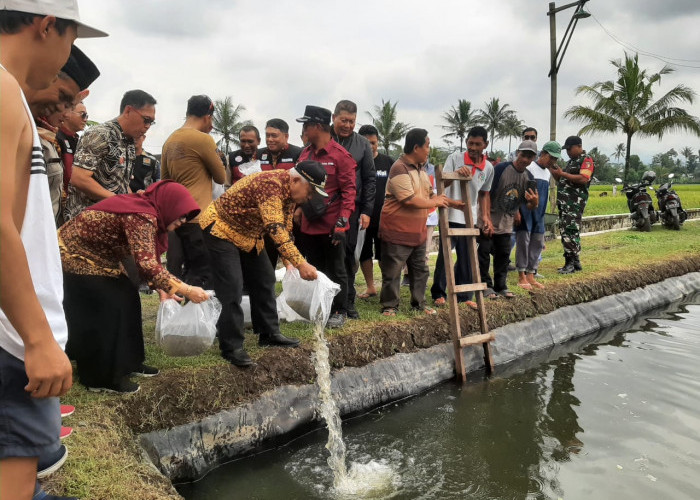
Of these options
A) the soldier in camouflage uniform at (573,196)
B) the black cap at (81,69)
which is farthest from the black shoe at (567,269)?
the black cap at (81,69)

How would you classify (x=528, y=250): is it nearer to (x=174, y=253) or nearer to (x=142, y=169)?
(x=174, y=253)

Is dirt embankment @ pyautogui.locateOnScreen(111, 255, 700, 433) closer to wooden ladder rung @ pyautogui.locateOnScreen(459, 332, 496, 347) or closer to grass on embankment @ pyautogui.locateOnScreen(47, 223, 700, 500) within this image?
grass on embankment @ pyautogui.locateOnScreen(47, 223, 700, 500)

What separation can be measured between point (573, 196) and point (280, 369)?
569cm

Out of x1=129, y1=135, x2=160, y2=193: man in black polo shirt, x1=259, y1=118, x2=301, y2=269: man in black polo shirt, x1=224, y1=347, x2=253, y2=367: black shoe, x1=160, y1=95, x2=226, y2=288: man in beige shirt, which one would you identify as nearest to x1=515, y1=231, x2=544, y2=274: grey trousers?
x1=259, y1=118, x2=301, y2=269: man in black polo shirt

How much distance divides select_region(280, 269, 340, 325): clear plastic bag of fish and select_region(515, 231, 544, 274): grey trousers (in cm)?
343

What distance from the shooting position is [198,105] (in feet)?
13.9

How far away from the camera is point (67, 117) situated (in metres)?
3.77

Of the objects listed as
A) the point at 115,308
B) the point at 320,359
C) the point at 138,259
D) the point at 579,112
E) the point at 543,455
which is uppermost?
the point at 579,112

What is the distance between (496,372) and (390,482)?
2.37m

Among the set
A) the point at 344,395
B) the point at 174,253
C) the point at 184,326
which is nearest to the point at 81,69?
the point at 184,326

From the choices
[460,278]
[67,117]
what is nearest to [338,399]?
[460,278]

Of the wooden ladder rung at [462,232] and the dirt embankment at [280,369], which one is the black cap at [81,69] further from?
the wooden ladder rung at [462,232]

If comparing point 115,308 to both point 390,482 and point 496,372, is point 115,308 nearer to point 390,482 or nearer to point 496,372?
point 390,482

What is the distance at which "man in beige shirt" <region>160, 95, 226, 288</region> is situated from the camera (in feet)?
13.7
